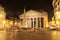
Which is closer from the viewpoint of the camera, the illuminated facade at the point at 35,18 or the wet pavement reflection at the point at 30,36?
the wet pavement reflection at the point at 30,36

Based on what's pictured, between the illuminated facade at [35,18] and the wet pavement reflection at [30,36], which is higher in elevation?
the illuminated facade at [35,18]

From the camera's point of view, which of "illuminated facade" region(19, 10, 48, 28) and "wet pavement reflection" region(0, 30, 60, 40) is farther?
"illuminated facade" region(19, 10, 48, 28)

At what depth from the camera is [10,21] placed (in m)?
30.3

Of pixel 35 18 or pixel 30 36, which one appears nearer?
pixel 30 36

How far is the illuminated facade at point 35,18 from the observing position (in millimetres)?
31062

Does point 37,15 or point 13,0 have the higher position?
point 13,0

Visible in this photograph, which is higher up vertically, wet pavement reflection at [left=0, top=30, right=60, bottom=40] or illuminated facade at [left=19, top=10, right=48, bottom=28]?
illuminated facade at [left=19, top=10, right=48, bottom=28]

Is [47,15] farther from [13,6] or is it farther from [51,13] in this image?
[13,6]

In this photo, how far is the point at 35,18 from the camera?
32.1 metres

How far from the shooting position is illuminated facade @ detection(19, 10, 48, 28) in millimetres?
31062

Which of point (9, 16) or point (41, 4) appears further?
point (9, 16)

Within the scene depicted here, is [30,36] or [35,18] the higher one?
[35,18]

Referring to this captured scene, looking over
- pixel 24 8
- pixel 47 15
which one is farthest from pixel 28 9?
pixel 47 15

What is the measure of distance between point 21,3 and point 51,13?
14.3 feet
